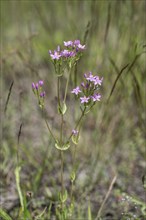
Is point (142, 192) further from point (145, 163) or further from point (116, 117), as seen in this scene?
point (116, 117)

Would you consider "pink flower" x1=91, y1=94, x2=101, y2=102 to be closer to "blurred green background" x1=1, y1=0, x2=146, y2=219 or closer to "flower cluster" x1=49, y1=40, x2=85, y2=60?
"flower cluster" x1=49, y1=40, x2=85, y2=60

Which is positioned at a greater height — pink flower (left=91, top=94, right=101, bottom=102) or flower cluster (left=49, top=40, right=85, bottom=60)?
flower cluster (left=49, top=40, right=85, bottom=60)

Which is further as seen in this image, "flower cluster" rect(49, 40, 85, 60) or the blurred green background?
the blurred green background

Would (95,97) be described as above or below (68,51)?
below

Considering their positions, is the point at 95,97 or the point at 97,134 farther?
the point at 97,134

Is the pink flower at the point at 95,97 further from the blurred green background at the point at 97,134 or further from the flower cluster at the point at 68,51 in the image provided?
the blurred green background at the point at 97,134

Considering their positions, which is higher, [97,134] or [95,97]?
[97,134]

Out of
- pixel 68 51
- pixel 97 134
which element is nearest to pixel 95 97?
pixel 68 51

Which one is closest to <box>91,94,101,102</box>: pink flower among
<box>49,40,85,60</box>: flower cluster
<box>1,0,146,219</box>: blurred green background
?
<box>49,40,85,60</box>: flower cluster

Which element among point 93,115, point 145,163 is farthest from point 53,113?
point 145,163

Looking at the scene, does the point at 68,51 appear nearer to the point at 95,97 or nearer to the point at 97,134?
the point at 95,97

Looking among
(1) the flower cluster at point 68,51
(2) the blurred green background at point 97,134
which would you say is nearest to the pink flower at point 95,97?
(1) the flower cluster at point 68,51
